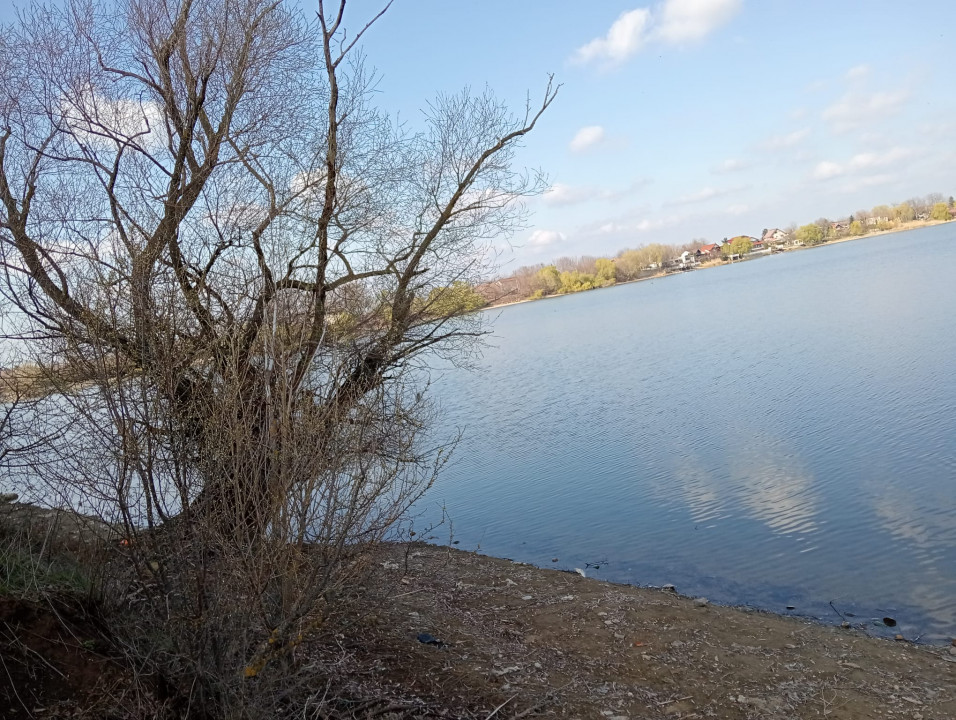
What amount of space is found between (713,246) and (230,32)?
149m

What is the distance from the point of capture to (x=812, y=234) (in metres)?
127

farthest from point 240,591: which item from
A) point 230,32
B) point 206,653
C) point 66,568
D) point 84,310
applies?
point 230,32

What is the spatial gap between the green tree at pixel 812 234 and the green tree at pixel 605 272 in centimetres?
4701

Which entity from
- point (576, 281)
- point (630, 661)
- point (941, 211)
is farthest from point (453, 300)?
point (941, 211)

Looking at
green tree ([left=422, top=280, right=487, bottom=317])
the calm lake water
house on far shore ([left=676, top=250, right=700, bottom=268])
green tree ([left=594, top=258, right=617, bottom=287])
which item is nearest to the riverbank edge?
the calm lake water

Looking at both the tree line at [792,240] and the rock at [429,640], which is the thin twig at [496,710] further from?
the tree line at [792,240]

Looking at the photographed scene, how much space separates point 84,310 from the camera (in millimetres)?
4309

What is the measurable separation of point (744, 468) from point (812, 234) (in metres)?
129

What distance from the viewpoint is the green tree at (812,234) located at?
127125 mm

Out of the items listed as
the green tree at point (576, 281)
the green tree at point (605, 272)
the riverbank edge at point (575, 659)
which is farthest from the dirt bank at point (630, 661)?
the green tree at point (605, 272)

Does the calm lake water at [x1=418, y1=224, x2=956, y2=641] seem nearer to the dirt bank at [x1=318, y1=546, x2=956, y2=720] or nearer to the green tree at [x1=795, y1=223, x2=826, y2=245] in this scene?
the dirt bank at [x1=318, y1=546, x2=956, y2=720]

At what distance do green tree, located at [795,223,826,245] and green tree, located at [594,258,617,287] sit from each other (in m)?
47.0

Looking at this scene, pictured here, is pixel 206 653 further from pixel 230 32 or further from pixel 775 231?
pixel 775 231

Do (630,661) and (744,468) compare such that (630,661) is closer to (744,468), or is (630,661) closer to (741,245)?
(744,468)
